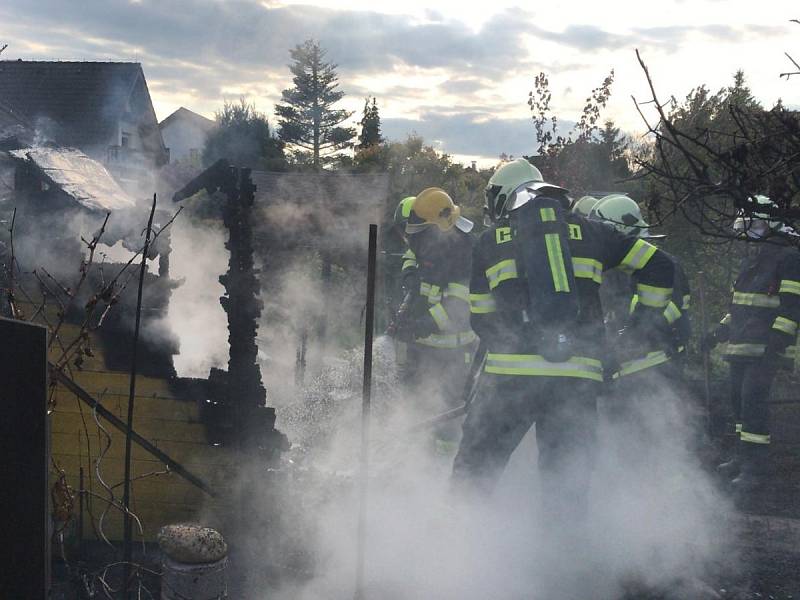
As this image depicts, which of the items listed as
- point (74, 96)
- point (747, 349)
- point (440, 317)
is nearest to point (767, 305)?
point (747, 349)

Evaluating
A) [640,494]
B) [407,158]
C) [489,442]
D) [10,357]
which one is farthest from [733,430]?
[407,158]

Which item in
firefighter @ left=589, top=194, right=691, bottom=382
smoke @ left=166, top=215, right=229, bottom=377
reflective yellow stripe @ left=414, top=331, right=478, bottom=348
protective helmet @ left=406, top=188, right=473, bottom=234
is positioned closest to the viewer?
firefighter @ left=589, top=194, right=691, bottom=382

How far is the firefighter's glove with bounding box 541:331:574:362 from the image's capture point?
4.17m

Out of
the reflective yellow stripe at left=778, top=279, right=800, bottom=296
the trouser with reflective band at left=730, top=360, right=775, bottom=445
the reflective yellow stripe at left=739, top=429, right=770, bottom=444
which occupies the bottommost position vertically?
the reflective yellow stripe at left=739, top=429, right=770, bottom=444

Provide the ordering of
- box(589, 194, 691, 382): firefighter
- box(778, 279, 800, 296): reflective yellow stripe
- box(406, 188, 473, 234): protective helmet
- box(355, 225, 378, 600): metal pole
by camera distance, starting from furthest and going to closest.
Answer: box(406, 188, 473, 234): protective helmet, box(778, 279, 800, 296): reflective yellow stripe, box(589, 194, 691, 382): firefighter, box(355, 225, 378, 600): metal pole

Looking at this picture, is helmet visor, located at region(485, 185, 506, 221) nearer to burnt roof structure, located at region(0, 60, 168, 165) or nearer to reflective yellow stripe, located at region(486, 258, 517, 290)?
reflective yellow stripe, located at region(486, 258, 517, 290)

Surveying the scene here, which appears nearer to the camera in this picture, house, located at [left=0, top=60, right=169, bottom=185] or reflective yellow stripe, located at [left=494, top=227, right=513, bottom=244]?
reflective yellow stripe, located at [left=494, top=227, right=513, bottom=244]

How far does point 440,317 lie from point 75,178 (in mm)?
3294

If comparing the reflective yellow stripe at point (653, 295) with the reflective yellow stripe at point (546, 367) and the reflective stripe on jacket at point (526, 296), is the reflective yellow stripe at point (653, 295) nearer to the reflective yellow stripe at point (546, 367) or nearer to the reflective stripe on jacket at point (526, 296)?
the reflective stripe on jacket at point (526, 296)

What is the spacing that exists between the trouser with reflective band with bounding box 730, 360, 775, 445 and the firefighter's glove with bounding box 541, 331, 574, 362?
304 centimetres

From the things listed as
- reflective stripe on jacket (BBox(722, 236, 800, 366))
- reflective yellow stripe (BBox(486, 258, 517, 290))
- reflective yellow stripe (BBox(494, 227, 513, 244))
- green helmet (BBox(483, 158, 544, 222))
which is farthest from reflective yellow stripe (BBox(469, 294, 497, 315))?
reflective stripe on jacket (BBox(722, 236, 800, 366))

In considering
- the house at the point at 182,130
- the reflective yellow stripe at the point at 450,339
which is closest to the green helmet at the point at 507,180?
the reflective yellow stripe at the point at 450,339

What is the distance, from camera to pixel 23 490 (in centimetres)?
201

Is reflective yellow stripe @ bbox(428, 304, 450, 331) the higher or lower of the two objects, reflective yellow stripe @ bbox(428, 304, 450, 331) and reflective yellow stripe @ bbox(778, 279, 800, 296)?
the lower
